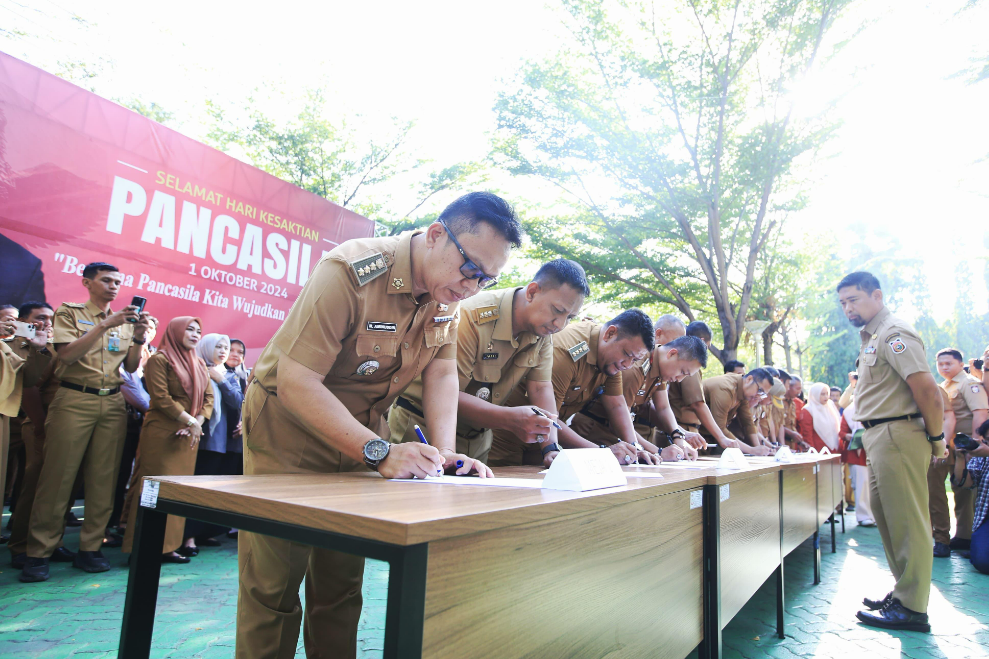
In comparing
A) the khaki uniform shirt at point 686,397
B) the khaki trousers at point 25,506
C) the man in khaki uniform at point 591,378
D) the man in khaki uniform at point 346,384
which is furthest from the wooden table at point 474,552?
the khaki uniform shirt at point 686,397

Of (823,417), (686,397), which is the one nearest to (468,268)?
(686,397)

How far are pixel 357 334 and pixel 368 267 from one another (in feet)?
0.58

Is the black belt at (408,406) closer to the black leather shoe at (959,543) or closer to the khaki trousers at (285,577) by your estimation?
the khaki trousers at (285,577)

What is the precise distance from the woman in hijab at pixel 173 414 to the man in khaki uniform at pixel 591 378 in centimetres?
206

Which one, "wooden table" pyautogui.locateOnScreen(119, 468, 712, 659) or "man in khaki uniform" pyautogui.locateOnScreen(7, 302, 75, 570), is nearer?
"wooden table" pyautogui.locateOnScreen(119, 468, 712, 659)

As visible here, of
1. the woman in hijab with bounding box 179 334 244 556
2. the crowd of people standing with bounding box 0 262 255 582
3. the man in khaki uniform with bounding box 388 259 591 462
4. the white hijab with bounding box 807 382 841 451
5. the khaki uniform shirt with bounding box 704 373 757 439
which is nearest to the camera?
the man in khaki uniform with bounding box 388 259 591 462

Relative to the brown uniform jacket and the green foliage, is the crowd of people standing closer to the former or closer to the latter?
the brown uniform jacket

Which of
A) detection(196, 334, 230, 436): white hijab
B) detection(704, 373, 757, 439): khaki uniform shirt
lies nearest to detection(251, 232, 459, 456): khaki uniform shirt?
detection(196, 334, 230, 436): white hijab

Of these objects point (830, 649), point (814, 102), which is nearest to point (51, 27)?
point (814, 102)

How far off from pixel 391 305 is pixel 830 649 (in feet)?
8.20

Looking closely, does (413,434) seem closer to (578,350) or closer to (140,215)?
(578,350)

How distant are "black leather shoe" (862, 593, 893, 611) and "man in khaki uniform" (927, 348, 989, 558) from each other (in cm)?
234

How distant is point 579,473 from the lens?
3.73 ft

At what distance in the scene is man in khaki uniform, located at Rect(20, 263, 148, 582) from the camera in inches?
122
